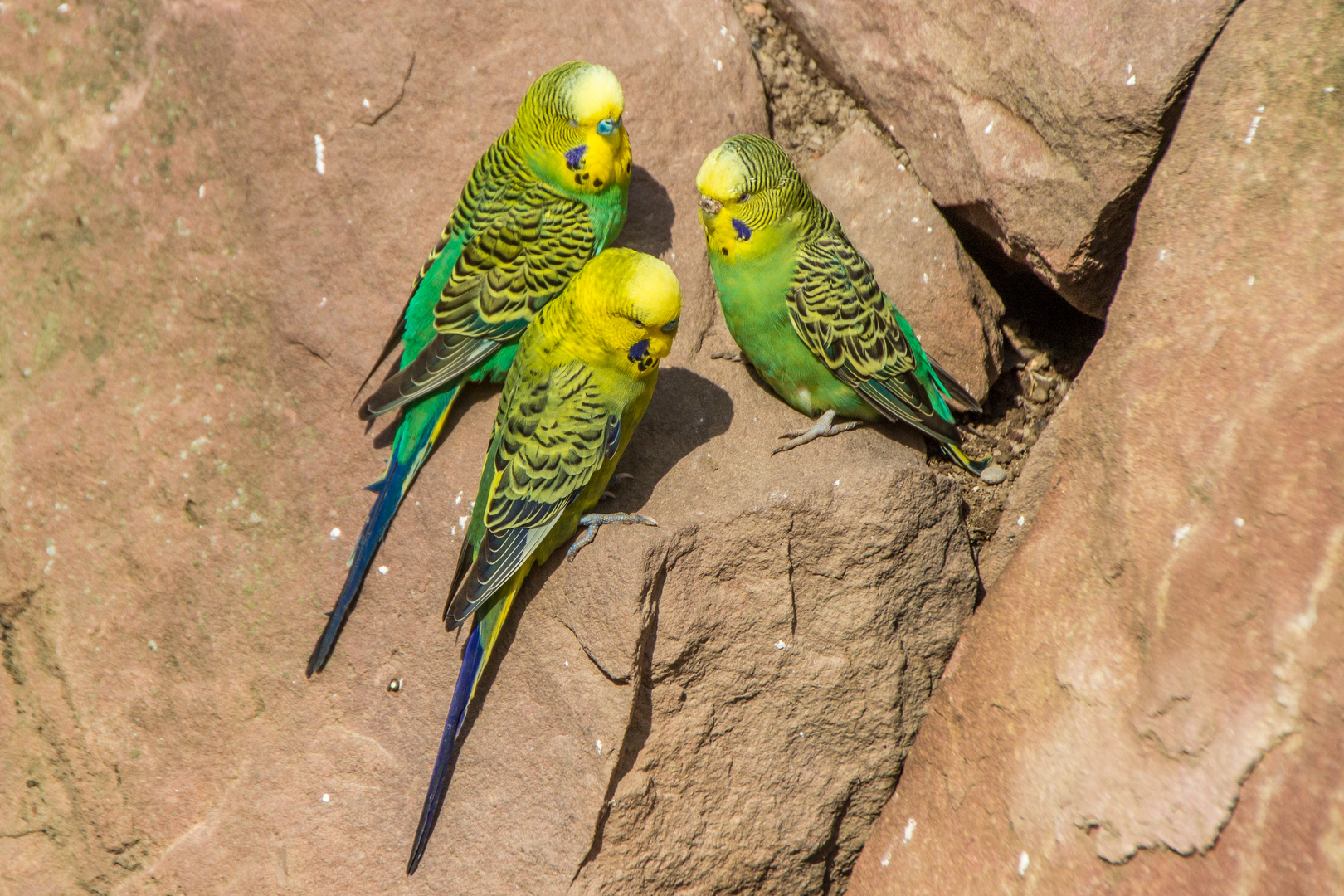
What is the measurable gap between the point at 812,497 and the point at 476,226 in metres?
1.87

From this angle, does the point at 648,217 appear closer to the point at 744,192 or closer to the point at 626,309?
the point at 744,192

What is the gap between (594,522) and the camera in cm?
382

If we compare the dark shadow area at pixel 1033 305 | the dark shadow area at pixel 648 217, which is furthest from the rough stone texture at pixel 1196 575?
the dark shadow area at pixel 648 217

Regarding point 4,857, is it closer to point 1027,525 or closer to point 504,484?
point 504,484

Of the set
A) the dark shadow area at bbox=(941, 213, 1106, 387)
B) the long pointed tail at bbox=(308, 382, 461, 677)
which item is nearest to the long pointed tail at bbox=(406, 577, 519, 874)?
the long pointed tail at bbox=(308, 382, 461, 677)

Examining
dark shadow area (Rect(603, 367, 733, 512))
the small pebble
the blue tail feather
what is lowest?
the blue tail feather

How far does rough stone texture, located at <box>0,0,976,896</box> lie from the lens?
3777mm

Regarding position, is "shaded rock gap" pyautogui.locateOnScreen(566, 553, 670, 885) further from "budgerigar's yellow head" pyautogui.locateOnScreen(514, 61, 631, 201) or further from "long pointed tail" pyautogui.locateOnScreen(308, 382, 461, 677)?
"budgerigar's yellow head" pyautogui.locateOnScreen(514, 61, 631, 201)

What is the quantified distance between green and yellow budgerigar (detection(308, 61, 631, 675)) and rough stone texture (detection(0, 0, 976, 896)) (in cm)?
21

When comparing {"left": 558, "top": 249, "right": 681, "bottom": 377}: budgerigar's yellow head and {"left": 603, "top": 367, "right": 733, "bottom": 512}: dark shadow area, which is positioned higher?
{"left": 558, "top": 249, "right": 681, "bottom": 377}: budgerigar's yellow head

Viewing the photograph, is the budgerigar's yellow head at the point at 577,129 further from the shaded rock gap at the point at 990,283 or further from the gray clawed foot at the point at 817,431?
the gray clawed foot at the point at 817,431

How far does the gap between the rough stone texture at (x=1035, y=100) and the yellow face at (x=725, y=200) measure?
122 cm

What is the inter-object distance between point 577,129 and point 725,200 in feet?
2.48

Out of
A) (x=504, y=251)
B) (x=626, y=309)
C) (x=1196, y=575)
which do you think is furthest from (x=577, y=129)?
(x=1196, y=575)
